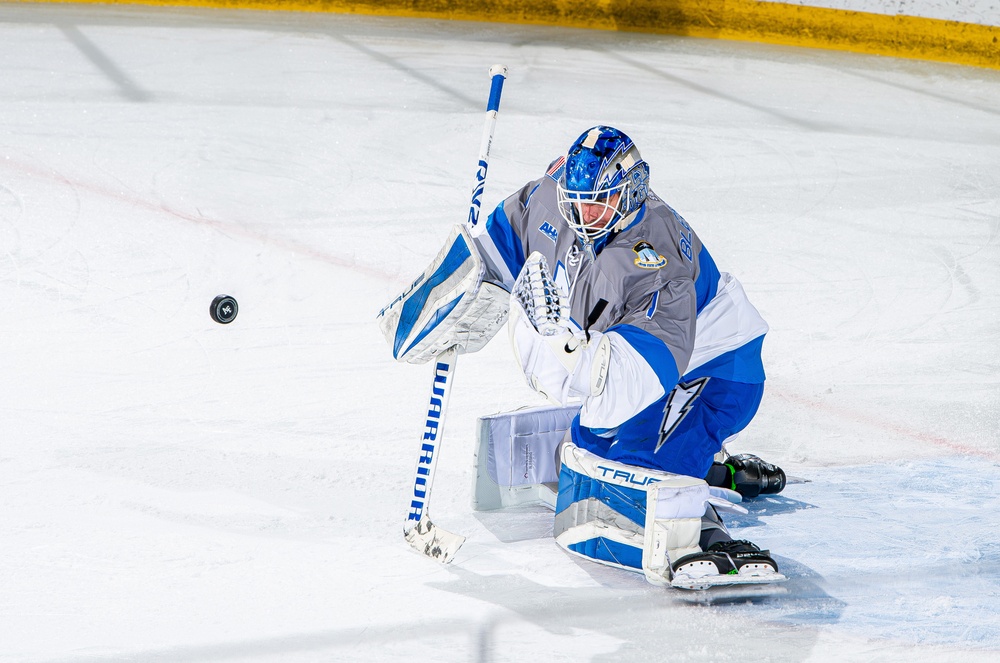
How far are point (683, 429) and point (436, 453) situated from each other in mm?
593

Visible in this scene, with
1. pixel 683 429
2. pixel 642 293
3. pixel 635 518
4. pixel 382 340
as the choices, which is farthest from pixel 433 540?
pixel 382 340

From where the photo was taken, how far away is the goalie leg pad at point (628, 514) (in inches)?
104

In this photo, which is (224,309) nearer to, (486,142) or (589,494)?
(486,142)

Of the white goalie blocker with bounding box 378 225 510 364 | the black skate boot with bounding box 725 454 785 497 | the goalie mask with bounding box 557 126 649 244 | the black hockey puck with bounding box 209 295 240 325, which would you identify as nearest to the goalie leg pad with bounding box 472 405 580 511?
the white goalie blocker with bounding box 378 225 510 364

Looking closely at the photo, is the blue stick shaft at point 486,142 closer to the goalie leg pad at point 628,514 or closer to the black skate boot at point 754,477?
the goalie leg pad at point 628,514

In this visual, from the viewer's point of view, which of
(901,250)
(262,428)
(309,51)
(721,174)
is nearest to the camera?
(262,428)

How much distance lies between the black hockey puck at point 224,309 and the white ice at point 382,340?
0.44 ft

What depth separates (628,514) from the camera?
271cm

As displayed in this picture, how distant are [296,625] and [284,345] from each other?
57.7 inches

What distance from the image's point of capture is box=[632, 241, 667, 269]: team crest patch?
2.54m

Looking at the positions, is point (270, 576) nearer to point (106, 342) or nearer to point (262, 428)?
point (262, 428)

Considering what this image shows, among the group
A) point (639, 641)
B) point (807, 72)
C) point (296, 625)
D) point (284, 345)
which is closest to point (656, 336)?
point (639, 641)

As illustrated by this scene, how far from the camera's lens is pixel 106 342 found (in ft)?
11.9

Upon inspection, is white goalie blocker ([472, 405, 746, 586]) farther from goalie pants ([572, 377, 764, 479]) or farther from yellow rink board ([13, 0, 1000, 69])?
yellow rink board ([13, 0, 1000, 69])
